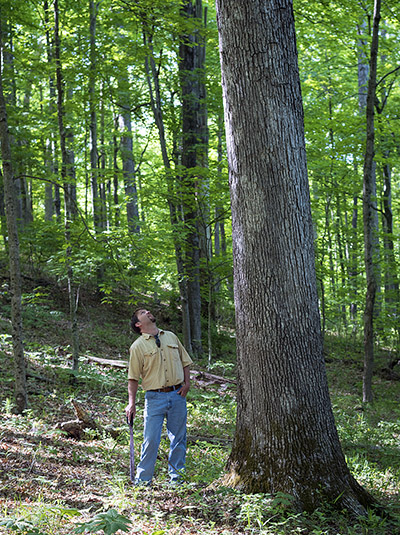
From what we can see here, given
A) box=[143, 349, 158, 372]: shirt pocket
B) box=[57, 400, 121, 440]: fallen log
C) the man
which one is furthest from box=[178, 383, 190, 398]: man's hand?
Result: box=[57, 400, 121, 440]: fallen log

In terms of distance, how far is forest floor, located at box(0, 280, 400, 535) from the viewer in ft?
11.4

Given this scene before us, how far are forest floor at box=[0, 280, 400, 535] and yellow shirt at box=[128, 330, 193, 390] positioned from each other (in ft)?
3.15

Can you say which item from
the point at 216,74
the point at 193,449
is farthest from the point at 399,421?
the point at 216,74

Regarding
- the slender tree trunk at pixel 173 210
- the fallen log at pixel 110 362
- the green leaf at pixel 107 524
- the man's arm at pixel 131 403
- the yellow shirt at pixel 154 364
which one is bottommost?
the fallen log at pixel 110 362

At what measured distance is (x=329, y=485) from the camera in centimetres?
374

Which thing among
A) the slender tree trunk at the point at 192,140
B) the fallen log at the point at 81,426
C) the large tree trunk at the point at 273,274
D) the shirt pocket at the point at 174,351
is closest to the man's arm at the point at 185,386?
the shirt pocket at the point at 174,351

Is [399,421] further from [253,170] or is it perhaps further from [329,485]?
Answer: [253,170]

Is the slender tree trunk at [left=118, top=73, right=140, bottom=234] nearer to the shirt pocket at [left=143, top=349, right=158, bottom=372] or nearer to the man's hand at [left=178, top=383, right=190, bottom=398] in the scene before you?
the shirt pocket at [left=143, top=349, right=158, bottom=372]

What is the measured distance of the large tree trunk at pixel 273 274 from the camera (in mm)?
3832

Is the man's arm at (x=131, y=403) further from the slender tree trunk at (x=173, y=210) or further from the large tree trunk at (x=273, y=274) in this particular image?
the slender tree trunk at (x=173, y=210)

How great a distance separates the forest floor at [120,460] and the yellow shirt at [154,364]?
3.15 ft

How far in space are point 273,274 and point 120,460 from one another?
313 cm

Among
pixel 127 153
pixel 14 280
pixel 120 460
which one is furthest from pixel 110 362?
pixel 127 153

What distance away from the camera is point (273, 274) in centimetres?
394
